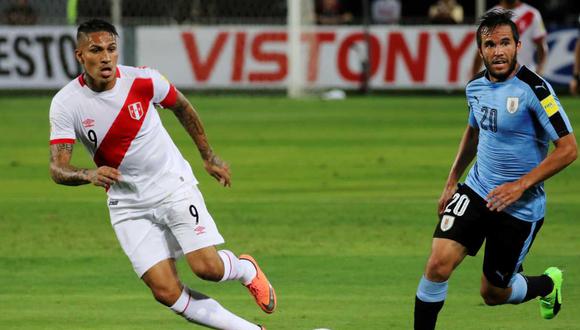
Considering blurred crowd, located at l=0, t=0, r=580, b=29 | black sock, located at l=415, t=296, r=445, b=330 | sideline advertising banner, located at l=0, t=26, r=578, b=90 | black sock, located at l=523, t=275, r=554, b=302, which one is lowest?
sideline advertising banner, located at l=0, t=26, r=578, b=90

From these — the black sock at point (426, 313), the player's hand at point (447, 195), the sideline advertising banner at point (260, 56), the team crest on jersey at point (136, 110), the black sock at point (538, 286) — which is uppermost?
the team crest on jersey at point (136, 110)

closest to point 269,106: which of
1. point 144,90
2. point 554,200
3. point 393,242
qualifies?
point 554,200

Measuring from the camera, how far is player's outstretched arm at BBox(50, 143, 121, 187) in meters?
6.81

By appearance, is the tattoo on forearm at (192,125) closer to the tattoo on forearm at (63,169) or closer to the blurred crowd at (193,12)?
the tattoo on forearm at (63,169)

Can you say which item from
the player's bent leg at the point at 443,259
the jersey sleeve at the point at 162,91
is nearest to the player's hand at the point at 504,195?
the player's bent leg at the point at 443,259

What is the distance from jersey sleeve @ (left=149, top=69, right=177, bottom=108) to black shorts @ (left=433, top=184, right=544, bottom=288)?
5.57 feet

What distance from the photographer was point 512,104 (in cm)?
718

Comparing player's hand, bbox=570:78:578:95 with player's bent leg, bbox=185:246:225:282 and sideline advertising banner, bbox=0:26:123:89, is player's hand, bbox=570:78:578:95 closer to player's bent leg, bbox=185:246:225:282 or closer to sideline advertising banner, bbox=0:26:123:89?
player's bent leg, bbox=185:246:225:282

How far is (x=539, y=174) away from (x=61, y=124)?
2641 millimetres

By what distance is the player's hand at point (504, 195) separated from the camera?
707 cm

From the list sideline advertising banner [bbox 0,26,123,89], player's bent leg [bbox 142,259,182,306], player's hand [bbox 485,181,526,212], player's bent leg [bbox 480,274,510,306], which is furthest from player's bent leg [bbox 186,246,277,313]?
sideline advertising banner [bbox 0,26,123,89]

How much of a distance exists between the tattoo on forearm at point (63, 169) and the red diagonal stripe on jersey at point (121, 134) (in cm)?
21

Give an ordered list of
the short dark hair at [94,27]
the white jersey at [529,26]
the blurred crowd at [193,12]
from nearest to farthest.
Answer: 1. the short dark hair at [94,27]
2. the white jersey at [529,26]
3. the blurred crowd at [193,12]

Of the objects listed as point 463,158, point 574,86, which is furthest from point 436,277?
point 574,86
